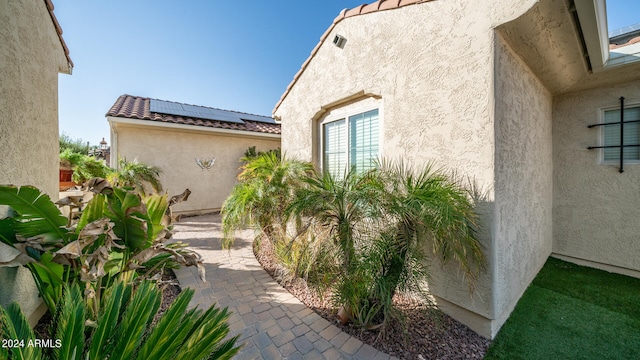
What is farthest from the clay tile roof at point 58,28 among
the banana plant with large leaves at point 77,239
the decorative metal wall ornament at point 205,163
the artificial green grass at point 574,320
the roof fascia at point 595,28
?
the artificial green grass at point 574,320

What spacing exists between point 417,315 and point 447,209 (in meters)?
2.87

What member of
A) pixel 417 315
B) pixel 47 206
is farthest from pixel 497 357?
pixel 47 206

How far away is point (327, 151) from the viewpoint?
8.66m

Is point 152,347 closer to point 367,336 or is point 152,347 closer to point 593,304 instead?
point 367,336

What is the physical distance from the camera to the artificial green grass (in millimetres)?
4441

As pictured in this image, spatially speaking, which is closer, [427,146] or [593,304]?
[427,146]

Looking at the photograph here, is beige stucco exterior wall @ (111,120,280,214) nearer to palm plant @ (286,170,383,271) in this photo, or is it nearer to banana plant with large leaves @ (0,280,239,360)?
banana plant with large leaves @ (0,280,239,360)

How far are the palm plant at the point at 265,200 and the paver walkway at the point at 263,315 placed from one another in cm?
115

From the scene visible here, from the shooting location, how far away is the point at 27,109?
14.1 feet

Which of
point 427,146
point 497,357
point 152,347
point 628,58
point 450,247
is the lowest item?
point 497,357

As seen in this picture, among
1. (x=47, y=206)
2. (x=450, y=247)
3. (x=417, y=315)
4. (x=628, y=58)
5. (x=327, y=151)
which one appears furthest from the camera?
(x=327, y=151)

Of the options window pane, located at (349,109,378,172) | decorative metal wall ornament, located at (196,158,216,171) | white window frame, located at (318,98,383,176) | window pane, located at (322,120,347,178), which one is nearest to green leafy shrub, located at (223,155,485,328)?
window pane, located at (349,109,378,172)

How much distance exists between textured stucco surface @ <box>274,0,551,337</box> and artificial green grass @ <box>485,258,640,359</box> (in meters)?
0.80

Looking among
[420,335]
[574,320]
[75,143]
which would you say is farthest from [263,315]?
[75,143]
